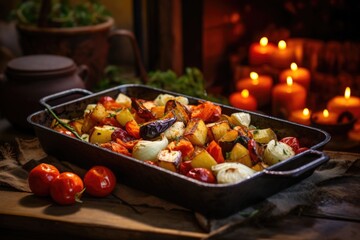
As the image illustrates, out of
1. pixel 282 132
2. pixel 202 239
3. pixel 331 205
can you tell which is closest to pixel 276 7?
pixel 282 132

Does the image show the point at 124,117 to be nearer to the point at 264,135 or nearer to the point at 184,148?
the point at 184,148

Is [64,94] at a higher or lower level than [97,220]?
higher

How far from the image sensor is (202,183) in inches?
72.5

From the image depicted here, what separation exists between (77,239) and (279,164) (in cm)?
67

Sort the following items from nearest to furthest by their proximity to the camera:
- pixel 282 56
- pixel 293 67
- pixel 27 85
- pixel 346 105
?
pixel 27 85, pixel 346 105, pixel 293 67, pixel 282 56

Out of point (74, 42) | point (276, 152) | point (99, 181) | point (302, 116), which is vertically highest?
point (74, 42)

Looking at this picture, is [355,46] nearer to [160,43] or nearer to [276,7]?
[276,7]

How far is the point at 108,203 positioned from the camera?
6.89 ft

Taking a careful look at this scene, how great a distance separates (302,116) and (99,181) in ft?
5.13

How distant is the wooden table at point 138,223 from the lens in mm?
1908

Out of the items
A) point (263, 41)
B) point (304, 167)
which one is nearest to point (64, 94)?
point (304, 167)

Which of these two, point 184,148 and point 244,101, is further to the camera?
point 244,101

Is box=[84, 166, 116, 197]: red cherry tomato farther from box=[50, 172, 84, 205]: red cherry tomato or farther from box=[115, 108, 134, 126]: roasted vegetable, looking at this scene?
box=[115, 108, 134, 126]: roasted vegetable

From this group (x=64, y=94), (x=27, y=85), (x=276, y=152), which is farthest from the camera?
(x=27, y=85)
